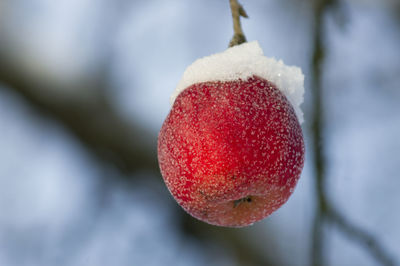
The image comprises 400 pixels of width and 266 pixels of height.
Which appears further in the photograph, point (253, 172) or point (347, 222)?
point (347, 222)

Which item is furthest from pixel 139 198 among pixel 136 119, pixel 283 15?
pixel 283 15

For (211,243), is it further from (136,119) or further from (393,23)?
(393,23)

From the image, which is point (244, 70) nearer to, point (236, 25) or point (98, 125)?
point (236, 25)

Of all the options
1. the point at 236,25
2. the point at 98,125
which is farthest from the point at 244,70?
Result: the point at 98,125

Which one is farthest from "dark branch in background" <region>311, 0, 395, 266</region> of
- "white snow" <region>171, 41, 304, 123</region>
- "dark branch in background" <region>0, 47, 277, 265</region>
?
"dark branch in background" <region>0, 47, 277, 265</region>

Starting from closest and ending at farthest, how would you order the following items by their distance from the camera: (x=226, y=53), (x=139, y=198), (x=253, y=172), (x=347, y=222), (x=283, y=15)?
1. (x=253, y=172)
2. (x=226, y=53)
3. (x=347, y=222)
4. (x=283, y=15)
5. (x=139, y=198)

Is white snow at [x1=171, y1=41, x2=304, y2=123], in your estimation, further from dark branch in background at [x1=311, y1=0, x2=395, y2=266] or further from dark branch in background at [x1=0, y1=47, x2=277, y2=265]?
dark branch in background at [x1=0, y1=47, x2=277, y2=265]

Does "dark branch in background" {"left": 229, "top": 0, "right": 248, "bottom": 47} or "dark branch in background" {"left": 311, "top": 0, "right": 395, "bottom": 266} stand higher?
"dark branch in background" {"left": 229, "top": 0, "right": 248, "bottom": 47}
